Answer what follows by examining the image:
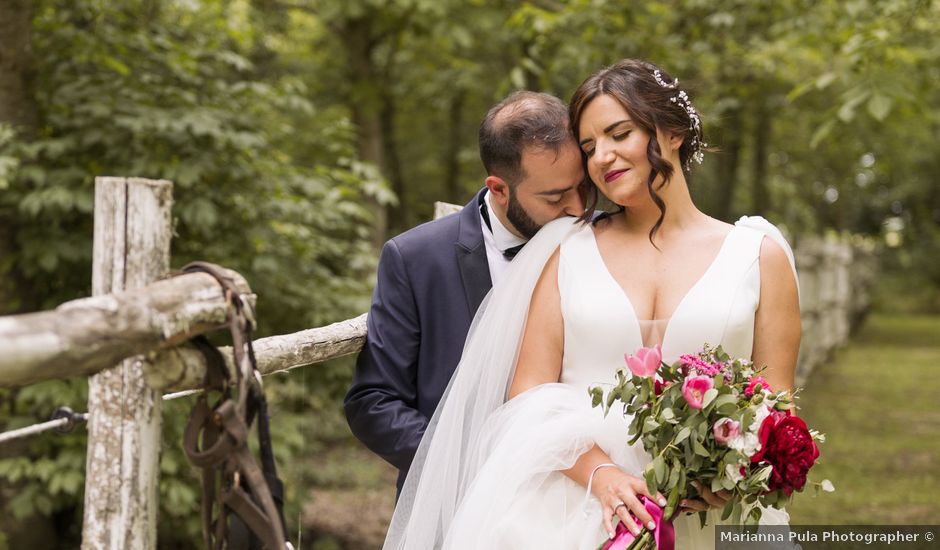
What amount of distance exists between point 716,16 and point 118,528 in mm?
6183

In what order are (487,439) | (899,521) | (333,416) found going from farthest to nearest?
(333,416), (899,521), (487,439)

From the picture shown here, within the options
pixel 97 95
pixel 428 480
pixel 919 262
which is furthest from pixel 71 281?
pixel 919 262

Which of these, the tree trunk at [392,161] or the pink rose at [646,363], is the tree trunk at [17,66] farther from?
the tree trunk at [392,161]

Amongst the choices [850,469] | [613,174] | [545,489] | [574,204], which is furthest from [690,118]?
[850,469]

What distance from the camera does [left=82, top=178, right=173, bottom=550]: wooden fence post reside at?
1945 mm

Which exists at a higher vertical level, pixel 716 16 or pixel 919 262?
pixel 716 16

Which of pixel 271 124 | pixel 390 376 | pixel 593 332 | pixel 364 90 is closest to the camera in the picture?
pixel 593 332

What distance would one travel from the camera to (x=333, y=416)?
9.47 m

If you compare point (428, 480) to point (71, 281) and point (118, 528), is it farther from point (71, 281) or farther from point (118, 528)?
point (71, 281)

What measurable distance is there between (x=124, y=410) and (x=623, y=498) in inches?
47.0

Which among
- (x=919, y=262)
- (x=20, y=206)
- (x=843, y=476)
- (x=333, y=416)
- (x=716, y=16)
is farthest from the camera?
(x=919, y=262)

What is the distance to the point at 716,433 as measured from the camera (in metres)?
2.06

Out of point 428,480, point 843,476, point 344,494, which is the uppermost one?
point 428,480

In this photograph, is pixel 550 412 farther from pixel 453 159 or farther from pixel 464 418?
pixel 453 159
